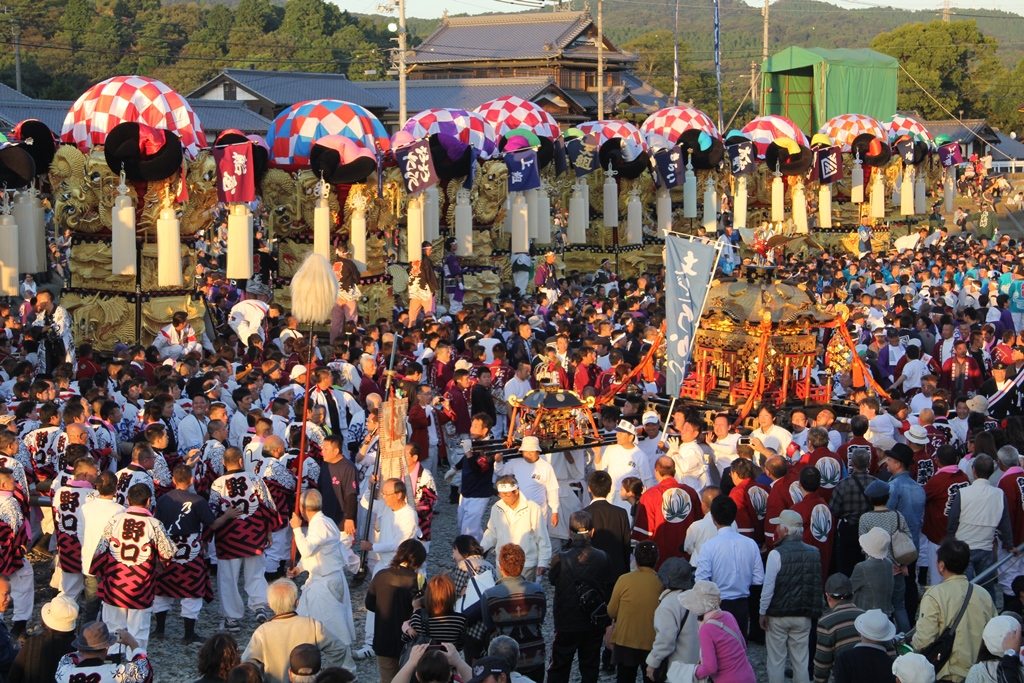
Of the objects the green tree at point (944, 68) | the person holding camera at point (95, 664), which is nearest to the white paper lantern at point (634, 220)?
the person holding camera at point (95, 664)

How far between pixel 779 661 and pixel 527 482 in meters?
2.32

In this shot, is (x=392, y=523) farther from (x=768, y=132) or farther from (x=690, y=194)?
(x=768, y=132)

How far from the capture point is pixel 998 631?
6.18m

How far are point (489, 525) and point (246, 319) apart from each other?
7.81 metres

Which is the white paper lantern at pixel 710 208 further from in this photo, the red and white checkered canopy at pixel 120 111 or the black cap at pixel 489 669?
the black cap at pixel 489 669

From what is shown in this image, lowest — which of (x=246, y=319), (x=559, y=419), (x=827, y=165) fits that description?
(x=559, y=419)

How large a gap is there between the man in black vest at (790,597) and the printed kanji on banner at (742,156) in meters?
22.4

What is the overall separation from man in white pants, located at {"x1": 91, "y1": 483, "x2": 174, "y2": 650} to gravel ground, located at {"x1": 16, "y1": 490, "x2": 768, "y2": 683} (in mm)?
327

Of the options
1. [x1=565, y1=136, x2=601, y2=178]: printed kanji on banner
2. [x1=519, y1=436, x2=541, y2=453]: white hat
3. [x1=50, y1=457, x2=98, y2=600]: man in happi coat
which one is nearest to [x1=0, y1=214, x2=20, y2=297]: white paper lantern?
[x1=50, y1=457, x2=98, y2=600]: man in happi coat

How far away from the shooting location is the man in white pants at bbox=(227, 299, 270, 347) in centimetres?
1559

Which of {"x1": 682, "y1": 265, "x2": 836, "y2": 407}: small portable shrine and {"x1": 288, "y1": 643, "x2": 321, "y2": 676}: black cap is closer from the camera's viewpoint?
{"x1": 288, "y1": 643, "x2": 321, "y2": 676}: black cap

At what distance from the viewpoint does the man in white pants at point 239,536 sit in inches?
362

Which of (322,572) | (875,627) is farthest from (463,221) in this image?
(875,627)

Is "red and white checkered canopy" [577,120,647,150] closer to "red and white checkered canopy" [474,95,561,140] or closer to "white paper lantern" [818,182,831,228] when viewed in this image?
"red and white checkered canopy" [474,95,561,140]
